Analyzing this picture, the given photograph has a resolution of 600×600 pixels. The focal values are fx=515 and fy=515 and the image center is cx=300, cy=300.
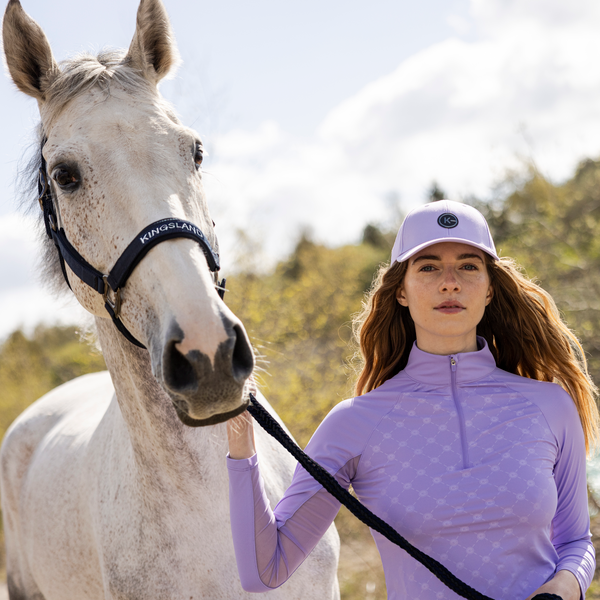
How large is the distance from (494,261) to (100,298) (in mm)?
1292

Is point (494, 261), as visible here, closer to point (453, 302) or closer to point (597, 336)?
point (453, 302)

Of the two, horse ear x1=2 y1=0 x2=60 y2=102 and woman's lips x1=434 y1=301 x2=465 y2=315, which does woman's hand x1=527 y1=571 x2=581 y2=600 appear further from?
horse ear x1=2 y1=0 x2=60 y2=102

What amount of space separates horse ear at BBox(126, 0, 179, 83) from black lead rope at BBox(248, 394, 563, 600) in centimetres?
128

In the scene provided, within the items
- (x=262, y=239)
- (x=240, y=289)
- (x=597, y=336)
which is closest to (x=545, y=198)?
(x=597, y=336)

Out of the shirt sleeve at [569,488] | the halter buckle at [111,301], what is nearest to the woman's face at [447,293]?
the shirt sleeve at [569,488]

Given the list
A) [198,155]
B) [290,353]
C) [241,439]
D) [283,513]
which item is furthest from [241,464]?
[290,353]

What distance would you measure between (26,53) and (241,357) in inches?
54.8

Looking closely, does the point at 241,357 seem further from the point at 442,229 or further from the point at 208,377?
the point at 442,229

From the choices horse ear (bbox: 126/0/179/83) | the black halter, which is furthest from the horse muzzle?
horse ear (bbox: 126/0/179/83)

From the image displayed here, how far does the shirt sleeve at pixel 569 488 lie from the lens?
145cm

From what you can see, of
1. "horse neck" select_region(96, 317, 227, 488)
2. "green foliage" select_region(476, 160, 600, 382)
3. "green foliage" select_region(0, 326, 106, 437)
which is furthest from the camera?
"green foliage" select_region(0, 326, 106, 437)

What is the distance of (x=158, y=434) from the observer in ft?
5.70

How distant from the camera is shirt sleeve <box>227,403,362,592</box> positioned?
1.34 meters

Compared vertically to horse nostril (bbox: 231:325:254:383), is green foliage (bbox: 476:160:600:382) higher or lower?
higher
